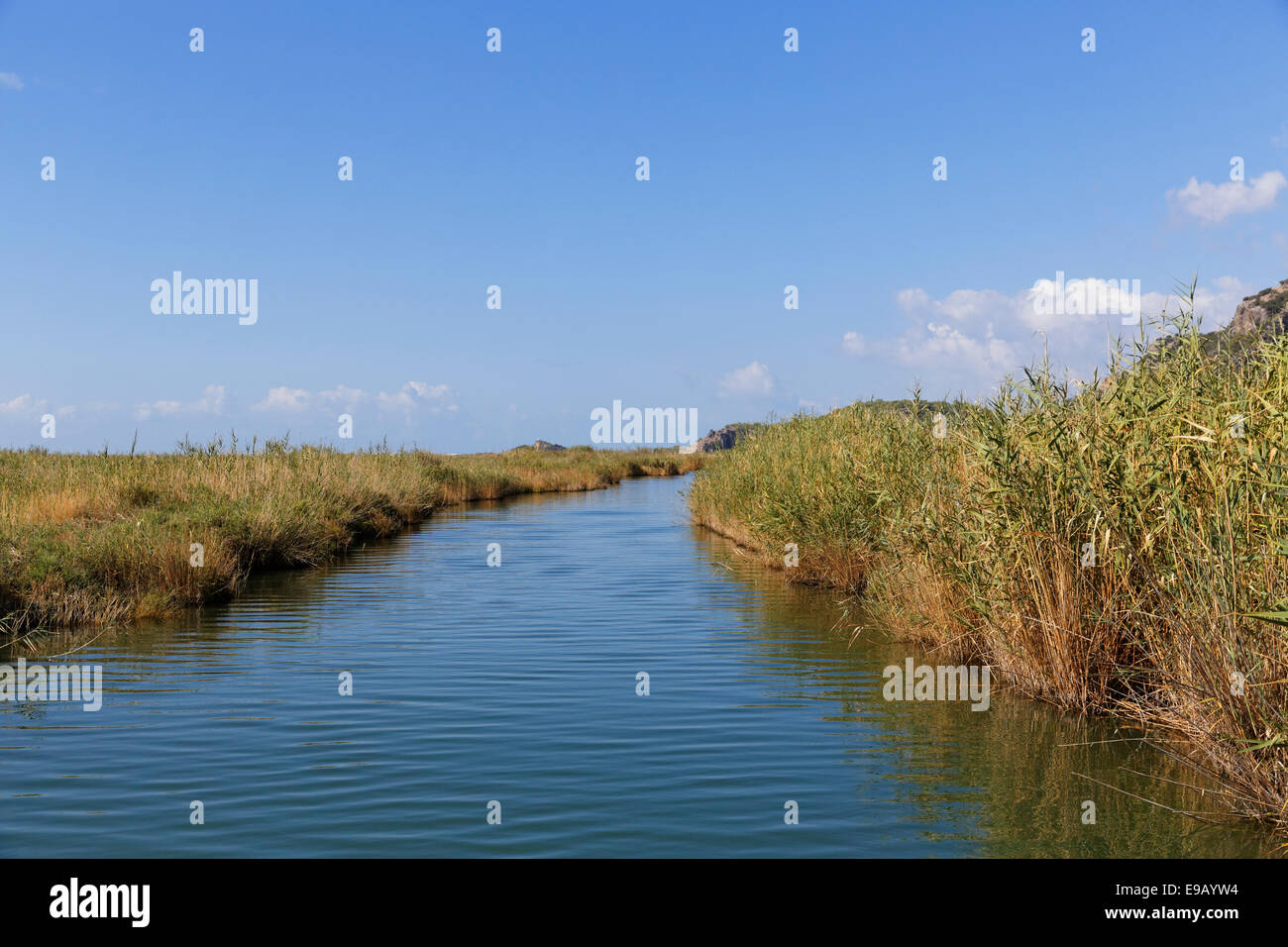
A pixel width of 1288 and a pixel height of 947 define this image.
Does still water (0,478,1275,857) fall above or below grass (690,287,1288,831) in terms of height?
below

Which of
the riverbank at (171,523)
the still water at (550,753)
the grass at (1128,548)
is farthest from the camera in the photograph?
the riverbank at (171,523)

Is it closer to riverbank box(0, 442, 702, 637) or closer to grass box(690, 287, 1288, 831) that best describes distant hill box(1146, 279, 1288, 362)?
grass box(690, 287, 1288, 831)

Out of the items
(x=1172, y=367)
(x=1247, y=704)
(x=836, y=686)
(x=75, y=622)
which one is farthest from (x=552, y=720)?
(x=75, y=622)

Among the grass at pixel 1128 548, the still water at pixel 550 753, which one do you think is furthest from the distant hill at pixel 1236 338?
the still water at pixel 550 753

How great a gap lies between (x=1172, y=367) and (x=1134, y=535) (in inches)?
60.5

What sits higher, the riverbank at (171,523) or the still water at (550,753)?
the riverbank at (171,523)

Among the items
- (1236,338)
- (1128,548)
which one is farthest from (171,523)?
(1236,338)

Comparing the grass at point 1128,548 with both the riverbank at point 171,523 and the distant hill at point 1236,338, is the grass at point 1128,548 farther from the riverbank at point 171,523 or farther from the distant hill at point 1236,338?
the riverbank at point 171,523

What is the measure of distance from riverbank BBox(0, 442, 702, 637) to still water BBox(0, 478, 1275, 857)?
94cm

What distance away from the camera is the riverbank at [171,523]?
12.5 meters

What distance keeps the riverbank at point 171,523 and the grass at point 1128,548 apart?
985 centimetres

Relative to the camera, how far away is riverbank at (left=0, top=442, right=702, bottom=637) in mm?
12477

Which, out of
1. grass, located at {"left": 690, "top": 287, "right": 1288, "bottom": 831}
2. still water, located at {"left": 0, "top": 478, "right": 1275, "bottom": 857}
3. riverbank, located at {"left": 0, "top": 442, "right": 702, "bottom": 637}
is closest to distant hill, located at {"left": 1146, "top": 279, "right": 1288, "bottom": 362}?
grass, located at {"left": 690, "top": 287, "right": 1288, "bottom": 831}

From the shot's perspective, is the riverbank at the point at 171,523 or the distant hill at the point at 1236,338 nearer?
the distant hill at the point at 1236,338
